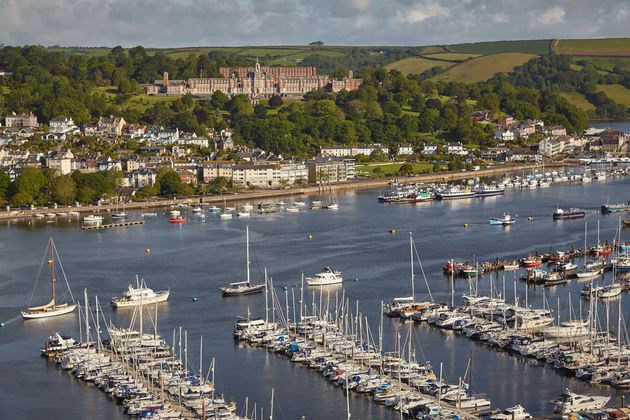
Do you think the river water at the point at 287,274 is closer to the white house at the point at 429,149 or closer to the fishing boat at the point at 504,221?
the fishing boat at the point at 504,221

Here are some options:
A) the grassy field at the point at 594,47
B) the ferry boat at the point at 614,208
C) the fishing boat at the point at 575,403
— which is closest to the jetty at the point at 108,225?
the ferry boat at the point at 614,208

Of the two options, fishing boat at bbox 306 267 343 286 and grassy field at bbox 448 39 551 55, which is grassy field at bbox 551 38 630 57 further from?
fishing boat at bbox 306 267 343 286

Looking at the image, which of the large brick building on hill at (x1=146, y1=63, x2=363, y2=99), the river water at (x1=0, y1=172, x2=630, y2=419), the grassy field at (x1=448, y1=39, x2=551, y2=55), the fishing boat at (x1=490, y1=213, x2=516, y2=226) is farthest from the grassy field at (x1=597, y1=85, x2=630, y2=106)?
the fishing boat at (x1=490, y1=213, x2=516, y2=226)

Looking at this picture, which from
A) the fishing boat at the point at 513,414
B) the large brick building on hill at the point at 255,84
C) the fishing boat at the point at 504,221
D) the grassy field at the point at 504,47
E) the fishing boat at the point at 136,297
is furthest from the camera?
the grassy field at the point at 504,47

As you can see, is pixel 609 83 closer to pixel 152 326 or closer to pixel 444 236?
pixel 444 236

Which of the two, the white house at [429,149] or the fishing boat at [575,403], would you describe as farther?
the white house at [429,149]

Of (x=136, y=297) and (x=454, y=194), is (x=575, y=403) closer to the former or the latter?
(x=136, y=297)

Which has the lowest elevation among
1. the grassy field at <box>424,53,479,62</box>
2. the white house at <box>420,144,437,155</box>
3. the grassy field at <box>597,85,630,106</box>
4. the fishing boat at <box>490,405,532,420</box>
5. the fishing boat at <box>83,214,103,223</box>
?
the fishing boat at <box>490,405,532,420</box>
